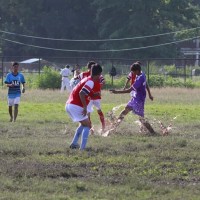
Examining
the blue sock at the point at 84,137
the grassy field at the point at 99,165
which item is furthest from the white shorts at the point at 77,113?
the grassy field at the point at 99,165

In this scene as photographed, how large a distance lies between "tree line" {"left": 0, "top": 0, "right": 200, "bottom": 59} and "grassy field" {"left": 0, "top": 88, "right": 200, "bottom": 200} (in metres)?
56.6

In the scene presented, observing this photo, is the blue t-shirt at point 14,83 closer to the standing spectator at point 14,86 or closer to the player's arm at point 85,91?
the standing spectator at point 14,86

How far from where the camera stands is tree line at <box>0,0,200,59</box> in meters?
76.6

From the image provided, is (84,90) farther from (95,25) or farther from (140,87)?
(95,25)

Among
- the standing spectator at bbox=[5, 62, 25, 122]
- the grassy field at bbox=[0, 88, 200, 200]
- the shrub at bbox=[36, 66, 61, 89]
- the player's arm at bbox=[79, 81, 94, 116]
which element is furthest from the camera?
the shrub at bbox=[36, 66, 61, 89]

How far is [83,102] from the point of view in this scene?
46.7 feet

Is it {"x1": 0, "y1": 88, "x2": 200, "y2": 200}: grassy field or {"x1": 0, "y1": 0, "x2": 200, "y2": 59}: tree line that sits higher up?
{"x1": 0, "y1": 0, "x2": 200, "y2": 59}: tree line

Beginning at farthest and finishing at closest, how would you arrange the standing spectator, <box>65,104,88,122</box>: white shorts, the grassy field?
the standing spectator → <box>65,104,88,122</box>: white shorts → the grassy field

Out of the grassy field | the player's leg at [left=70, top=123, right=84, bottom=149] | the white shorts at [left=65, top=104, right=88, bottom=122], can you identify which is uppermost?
the white shorts at [left=65, top=104, right=88, bottom=122]

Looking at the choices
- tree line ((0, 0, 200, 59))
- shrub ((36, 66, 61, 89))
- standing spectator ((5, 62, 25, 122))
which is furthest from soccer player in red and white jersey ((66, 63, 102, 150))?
tree line ((0, 0, 200, 59))

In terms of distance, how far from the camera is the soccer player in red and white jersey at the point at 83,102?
1423 centimetres

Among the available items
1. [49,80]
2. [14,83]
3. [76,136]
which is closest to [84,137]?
[76,136]

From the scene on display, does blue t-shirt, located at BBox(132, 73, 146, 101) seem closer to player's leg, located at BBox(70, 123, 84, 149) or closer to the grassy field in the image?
the grassy field

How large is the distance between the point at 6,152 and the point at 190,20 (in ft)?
223
